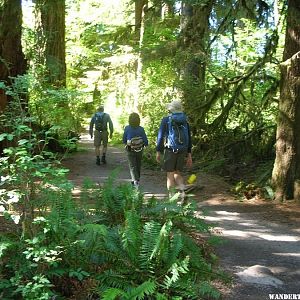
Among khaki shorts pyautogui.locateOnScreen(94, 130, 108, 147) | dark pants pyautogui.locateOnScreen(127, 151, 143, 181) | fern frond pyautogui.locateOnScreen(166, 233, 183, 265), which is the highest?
khaki shorts pyautogui.locateOnScreen(94, 130, 108, 147)

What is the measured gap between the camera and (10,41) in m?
10.7

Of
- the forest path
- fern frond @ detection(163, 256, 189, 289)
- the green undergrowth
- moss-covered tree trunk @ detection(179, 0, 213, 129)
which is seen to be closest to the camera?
the green undergrowth

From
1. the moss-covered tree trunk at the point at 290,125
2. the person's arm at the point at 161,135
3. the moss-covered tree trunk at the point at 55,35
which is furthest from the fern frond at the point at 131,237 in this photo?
the moss-covered tree trunk at the point at 55,35

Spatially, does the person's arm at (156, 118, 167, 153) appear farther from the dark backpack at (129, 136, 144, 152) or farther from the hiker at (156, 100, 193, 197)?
the dark backpack at (129, 136, 144, 152)

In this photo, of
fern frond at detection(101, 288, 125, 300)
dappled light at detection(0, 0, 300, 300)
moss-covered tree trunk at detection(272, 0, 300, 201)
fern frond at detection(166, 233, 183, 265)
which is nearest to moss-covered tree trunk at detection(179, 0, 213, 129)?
dappled light at detection(0, 0, 300, 300)

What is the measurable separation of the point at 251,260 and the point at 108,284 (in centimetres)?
245

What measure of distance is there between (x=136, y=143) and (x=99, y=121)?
5584mm

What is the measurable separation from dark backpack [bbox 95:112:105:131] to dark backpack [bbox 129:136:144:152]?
541 cm

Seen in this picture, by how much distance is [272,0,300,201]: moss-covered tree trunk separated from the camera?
30.4 ft

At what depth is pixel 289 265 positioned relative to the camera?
5984 millimetres

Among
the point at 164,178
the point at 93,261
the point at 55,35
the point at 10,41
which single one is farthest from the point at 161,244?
the point at 55,35

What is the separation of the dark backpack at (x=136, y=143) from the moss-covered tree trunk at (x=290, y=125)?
297 cm

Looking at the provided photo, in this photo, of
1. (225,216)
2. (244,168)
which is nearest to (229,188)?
(244,168)

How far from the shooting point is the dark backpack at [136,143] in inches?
371
